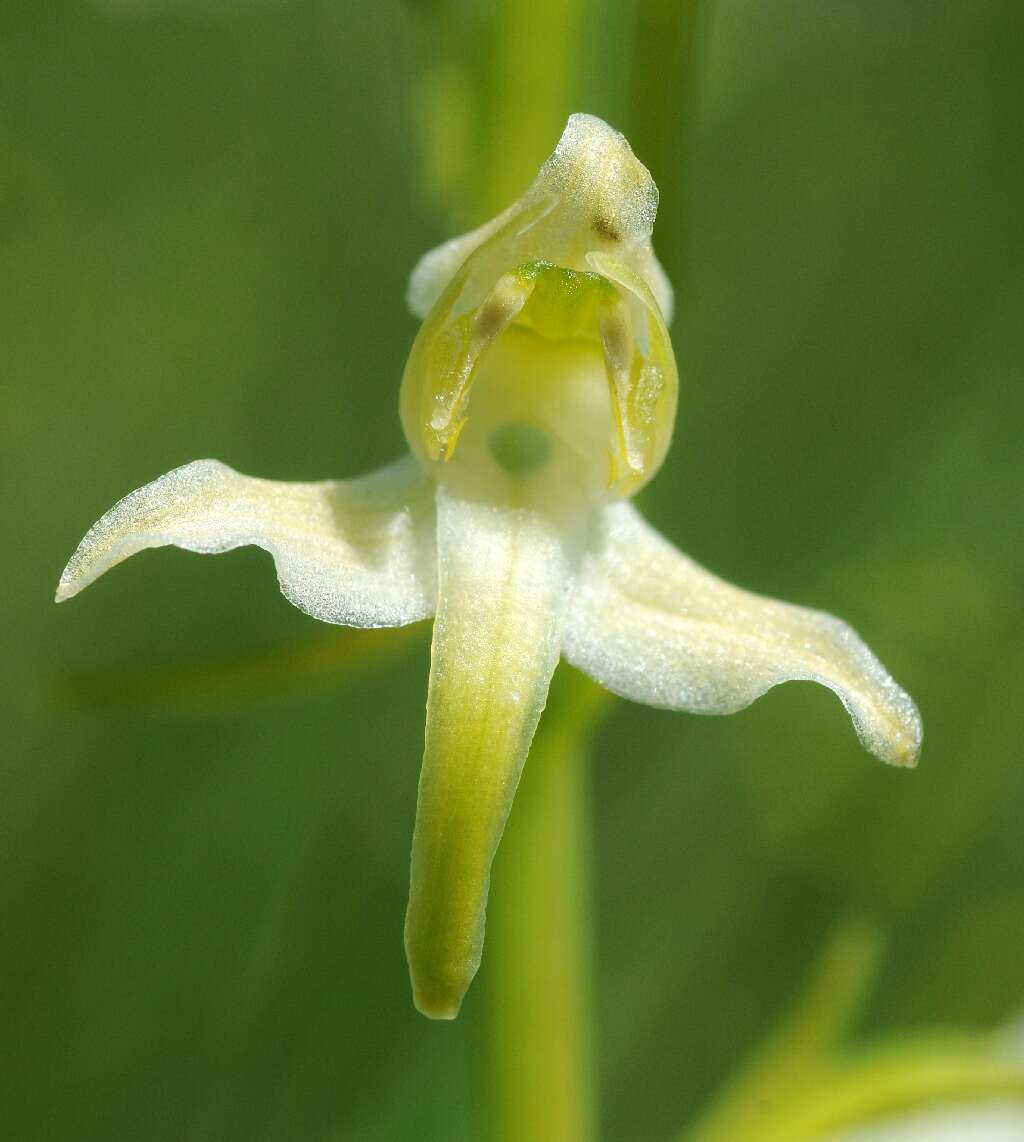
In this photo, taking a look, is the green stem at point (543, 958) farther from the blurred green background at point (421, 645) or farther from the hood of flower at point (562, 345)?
the blurred green background at point (421, 645)

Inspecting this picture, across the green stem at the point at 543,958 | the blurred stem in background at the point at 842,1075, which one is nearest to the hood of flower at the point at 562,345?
the green stem at the point at 543,958

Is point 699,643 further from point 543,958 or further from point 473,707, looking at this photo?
point 543,958

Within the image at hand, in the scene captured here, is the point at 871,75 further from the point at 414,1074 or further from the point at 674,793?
the point at 414,1074

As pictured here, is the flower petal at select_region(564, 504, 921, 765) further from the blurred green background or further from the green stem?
the blurred green background

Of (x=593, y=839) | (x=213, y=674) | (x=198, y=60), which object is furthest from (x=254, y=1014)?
(x=198, y=60)

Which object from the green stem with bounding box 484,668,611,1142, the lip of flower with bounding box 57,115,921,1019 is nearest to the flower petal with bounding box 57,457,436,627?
the lip of flower with bounding box 57,115,921,1019

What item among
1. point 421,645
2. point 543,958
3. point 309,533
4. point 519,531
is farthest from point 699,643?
point 421,645
